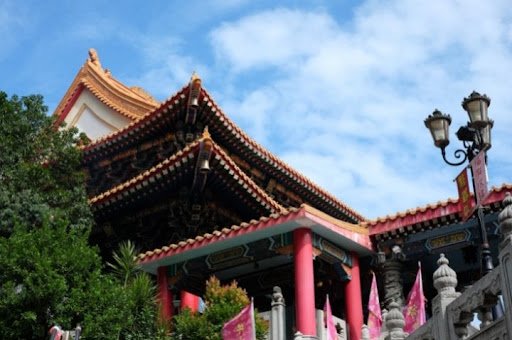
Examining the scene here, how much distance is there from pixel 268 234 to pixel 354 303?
95.1 inches

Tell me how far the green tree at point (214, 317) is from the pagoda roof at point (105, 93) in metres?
12.5

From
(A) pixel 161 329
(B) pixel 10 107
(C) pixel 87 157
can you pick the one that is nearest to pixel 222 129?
(C) pixel 87 157

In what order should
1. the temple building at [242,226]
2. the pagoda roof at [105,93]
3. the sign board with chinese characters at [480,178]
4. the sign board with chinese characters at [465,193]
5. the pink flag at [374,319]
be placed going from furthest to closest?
the pagoda roof at [105,93]
the temple building at [242,226]
the pink flag at [374,319]
the sign board with chinese characters at [465,193]
the sign board with chinese characters at [480,178]

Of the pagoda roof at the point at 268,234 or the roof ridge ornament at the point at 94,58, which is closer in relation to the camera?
the pagoda roof at the point at 268,234

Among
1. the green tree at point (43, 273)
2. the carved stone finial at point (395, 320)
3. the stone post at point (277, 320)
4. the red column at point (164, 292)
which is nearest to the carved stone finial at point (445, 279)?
the carved stone finial at point (395, 320)

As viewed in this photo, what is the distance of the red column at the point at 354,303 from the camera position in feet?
55.6

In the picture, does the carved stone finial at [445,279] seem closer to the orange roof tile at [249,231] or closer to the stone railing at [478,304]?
the stone railing at [478,304]

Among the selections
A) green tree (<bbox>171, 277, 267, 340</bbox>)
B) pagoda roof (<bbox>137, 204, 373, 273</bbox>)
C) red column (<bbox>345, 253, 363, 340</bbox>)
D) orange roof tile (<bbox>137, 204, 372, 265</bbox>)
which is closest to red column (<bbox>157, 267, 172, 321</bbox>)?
pagoda roof (<bbox>137, 204, 373, 273</bbox>)

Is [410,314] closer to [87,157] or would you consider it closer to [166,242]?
[166,242]

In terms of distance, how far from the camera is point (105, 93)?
28.3 m

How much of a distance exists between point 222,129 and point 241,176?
257cm

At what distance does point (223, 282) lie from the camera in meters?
19.9

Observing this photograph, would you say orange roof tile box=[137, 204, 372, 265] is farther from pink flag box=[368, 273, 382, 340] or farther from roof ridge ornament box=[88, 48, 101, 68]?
roof ridge ornament box=[88, 48, 101, 68]

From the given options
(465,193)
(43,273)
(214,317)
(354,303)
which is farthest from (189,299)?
(465,193)
